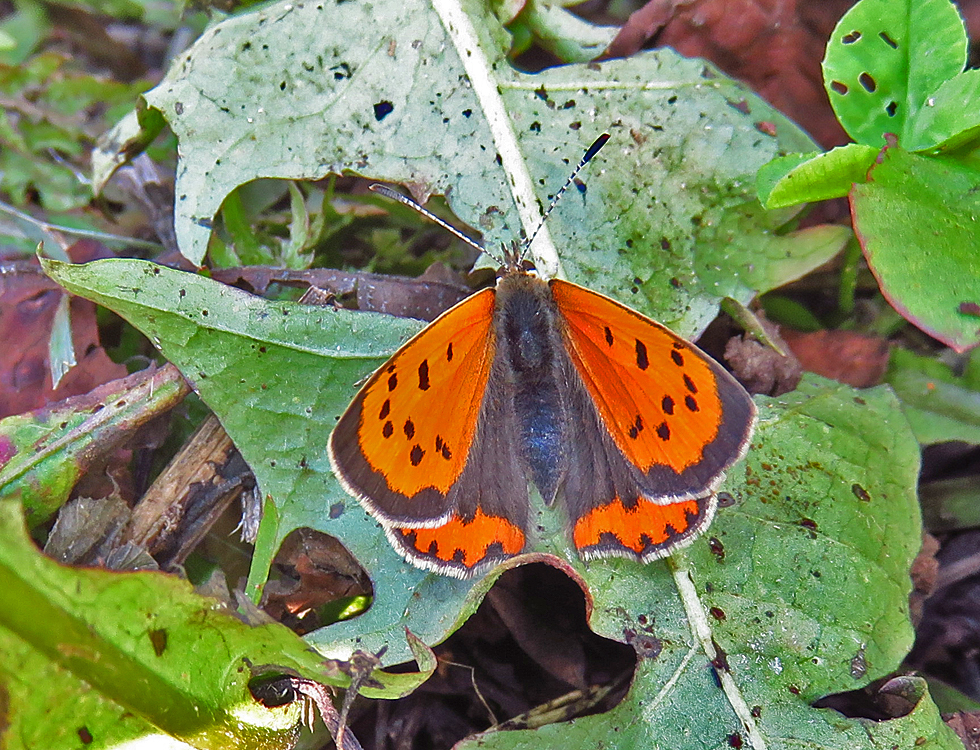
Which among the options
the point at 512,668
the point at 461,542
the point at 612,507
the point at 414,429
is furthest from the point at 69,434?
the point at 612,507

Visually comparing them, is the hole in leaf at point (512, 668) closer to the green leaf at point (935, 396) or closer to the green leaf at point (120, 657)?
the green leaf at point (120, 657)

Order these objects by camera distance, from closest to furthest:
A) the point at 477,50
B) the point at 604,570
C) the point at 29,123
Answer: the point at 604,570, the point at 477,50, the point at 29,123

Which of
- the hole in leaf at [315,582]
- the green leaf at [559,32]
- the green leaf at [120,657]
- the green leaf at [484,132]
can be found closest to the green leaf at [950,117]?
the green leaf at [484,132]

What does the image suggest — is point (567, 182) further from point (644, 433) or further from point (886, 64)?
point (886, 64)

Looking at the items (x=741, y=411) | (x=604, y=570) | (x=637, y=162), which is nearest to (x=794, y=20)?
(x=637, y=162)

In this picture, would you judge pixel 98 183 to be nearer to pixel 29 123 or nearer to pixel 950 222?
pixel 29 123
